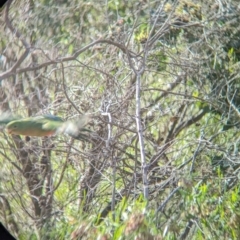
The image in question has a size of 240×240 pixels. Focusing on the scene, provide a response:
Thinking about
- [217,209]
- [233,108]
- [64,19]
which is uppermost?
[64,19]

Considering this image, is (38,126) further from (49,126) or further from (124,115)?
(124,115)

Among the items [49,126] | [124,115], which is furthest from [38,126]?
[124,115]

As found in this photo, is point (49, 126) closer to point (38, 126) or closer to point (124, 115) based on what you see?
point (38, 126)

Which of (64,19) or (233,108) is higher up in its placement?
(64,19)

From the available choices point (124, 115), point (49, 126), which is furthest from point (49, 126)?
point (124, 115)

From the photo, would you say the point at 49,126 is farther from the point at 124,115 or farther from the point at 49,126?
the point at 124,115

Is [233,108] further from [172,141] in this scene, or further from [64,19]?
[64,19]

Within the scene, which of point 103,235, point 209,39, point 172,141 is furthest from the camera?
point 209,39

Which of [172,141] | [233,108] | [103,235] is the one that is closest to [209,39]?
[233,108]
